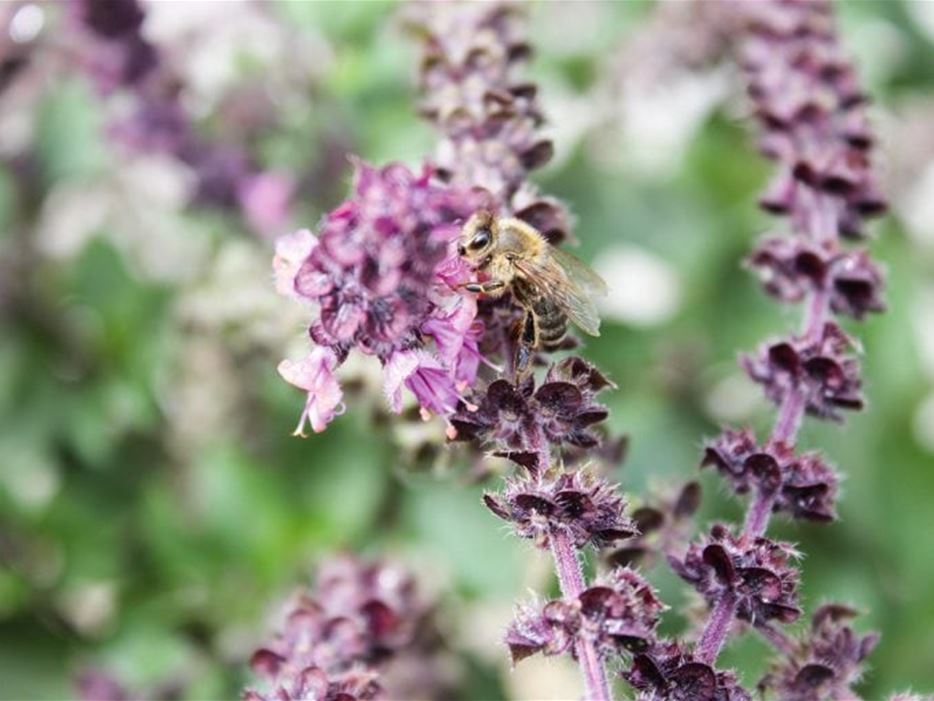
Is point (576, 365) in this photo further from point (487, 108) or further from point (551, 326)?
point (487, 108)

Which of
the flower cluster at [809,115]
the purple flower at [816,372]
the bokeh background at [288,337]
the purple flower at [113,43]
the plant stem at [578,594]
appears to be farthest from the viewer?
the bokeh background at [288,337]

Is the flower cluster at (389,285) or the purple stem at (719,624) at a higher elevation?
the flower cluster at (389,285)

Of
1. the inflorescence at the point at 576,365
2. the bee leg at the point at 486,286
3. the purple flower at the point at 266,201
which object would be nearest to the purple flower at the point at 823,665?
the inflorescence at the point at 576,365

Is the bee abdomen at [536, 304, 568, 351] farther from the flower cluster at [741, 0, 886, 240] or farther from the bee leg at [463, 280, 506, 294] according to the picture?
the flower cluster at [741, 0, 886, 240]

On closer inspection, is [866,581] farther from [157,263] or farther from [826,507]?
[157,263]

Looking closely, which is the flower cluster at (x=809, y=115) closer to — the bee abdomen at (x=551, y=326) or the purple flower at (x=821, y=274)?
the purple flower at (x=821, y=274)

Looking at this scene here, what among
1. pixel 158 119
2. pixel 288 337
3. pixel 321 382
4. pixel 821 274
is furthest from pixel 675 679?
pixel 158 119

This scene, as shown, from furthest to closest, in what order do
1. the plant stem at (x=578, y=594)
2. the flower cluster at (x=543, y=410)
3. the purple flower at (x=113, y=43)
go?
the purple flower at (x=113, y=43)
the flower cluster at (x=543, y=410)
the plant stem at (x=578, y=594)
